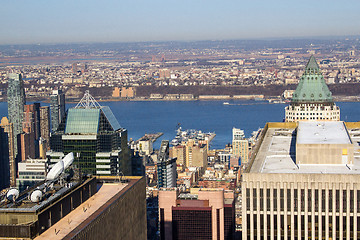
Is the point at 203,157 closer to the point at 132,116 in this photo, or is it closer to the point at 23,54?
the point at 132,116

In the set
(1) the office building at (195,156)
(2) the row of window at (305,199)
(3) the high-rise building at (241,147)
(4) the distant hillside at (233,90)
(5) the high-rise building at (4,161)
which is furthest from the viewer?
(4) the distant hillside at (233,90)

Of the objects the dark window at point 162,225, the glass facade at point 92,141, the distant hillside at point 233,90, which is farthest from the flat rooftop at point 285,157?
the distant hillside at point 233,90

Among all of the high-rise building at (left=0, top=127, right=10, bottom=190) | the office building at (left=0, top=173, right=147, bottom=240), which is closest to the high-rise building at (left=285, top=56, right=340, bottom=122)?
the office building at (left=0, top=173, right=147, bottom=240)

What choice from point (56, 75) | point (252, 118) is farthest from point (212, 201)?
point (56, 75)

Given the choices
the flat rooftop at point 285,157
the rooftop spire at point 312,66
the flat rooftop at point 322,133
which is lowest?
the flat rooftop at point 285,157

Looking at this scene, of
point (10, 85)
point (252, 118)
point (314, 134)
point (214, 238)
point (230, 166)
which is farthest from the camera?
point (252, 118)

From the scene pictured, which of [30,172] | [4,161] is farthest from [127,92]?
[30,172]

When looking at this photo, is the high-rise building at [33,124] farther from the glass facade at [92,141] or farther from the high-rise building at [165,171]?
the glass facade at [92,141]
